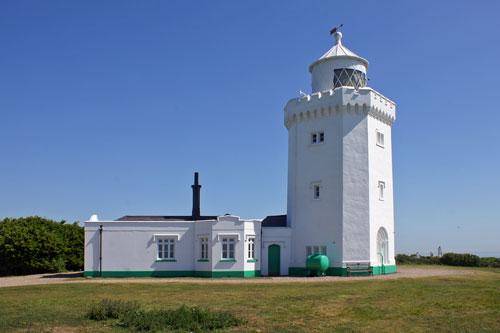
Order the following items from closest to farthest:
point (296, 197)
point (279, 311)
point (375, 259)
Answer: point (279, 311), point (375, 259), point (296, 197)

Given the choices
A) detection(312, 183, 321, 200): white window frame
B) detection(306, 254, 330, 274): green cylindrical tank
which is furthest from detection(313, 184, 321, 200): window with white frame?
detection(306, 254, 330, 274): green cylindrical tank

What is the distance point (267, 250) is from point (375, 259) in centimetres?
667

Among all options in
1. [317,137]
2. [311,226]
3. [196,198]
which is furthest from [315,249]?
[196,198]

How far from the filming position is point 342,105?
2831cm

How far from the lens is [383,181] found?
97.1 ft

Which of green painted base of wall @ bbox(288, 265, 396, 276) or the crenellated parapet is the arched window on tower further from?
the crenellated parapet

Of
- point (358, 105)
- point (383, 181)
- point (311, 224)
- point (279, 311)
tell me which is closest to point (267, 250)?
point (311, 224)

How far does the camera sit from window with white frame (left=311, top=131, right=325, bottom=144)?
96.5 ft

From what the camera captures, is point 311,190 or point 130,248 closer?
point 130,248

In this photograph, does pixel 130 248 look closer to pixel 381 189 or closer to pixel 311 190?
pixel 311 190

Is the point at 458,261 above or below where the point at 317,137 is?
below

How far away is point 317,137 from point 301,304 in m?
16.4

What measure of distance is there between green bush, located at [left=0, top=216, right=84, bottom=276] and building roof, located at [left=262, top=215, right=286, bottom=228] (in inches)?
573

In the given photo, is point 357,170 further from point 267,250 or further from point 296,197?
point 267,250
